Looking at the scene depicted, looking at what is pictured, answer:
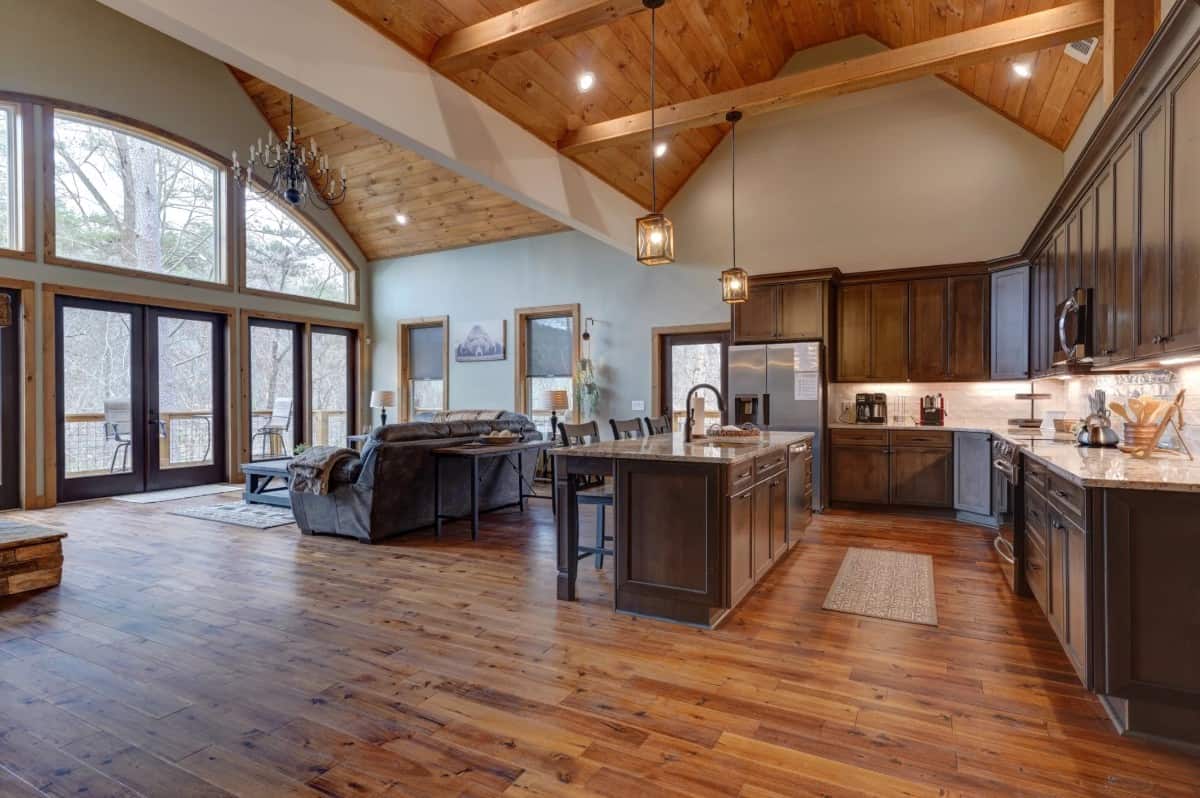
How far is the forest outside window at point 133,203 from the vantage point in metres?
6.77

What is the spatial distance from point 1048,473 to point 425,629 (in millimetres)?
3165

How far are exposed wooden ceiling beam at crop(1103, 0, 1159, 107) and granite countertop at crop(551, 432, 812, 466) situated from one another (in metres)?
2.85

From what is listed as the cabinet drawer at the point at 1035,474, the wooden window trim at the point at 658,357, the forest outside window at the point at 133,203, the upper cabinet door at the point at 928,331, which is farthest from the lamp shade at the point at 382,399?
A: the cabinet drawer at the point at 1035,474

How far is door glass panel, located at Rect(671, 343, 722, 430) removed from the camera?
7621 mm

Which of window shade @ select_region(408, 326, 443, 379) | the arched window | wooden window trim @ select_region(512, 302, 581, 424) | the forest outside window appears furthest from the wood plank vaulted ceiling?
window shade @ select_region(408, 326, 443, 379)

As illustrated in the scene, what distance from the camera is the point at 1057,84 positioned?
16.6 ft

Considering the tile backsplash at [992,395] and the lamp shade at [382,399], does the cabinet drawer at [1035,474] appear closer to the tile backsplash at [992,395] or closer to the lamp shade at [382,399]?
the tile backsplash at [992,395]

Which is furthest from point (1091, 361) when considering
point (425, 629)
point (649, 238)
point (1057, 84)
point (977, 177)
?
point (425, 629)

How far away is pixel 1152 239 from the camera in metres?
2.62

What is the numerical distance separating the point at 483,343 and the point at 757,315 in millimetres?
4283

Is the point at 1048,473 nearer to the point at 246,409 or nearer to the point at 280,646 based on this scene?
the point at 280,646

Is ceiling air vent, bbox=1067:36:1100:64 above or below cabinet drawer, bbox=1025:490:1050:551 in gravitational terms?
above

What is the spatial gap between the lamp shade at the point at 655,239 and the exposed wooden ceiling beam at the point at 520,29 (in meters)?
1.25

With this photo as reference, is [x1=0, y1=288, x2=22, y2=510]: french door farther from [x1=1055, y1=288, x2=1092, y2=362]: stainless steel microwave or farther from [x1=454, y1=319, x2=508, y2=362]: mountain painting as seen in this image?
[x1=1055, y1=288, x2=1092, y2=362]: stainless steel microwave
